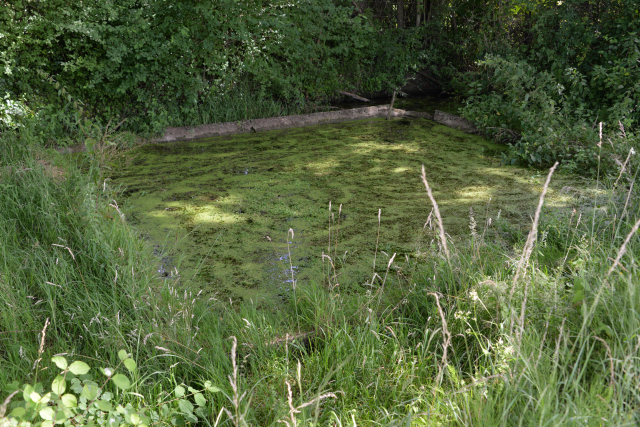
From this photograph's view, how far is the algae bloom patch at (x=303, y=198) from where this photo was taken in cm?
294

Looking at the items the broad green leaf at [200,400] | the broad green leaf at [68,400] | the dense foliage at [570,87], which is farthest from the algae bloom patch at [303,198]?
the broad green leaf at [68,400]

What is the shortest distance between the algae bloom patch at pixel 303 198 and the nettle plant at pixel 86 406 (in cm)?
85

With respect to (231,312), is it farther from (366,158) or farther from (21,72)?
(21,72)

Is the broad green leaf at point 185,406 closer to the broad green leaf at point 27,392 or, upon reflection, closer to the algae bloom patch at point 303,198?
the broad green leaf at point 27,392

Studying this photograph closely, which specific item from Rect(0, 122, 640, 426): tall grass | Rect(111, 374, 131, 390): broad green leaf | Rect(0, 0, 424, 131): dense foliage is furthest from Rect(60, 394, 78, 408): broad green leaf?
Rect(0, 0, 424, 131): dense foliage

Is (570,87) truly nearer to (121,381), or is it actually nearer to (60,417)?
(121,381)

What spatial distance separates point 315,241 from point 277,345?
124 cm

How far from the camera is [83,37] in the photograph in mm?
5375

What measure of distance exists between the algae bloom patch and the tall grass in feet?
0.93

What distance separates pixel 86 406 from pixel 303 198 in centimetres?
262

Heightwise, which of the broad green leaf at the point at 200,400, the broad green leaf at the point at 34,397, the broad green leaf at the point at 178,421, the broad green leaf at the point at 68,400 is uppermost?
the broad green leaf at the point at 34,397

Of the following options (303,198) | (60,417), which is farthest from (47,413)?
(303,198)

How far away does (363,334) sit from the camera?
1.86m

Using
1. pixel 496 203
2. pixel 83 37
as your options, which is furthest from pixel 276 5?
pixel 496 203
